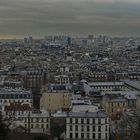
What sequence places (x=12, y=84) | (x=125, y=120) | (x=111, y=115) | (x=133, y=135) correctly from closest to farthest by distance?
(x=133, y=135) < (x=125, y=120) < (x=111, y=115) < (x=12, y=84)

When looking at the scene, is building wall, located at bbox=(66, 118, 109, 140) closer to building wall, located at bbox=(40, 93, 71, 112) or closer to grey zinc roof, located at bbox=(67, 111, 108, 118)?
grey zinc roof, located at bbox=(67, 111, 108, 118)

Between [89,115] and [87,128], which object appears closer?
[87,128]

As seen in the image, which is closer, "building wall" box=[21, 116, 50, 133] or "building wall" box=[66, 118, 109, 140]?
"building wall" box=[66, 118, 109, 140]

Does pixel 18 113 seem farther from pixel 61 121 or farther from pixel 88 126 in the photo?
pixel 88 126

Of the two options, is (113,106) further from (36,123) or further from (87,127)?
(87,127)

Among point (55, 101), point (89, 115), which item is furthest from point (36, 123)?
point (55, 101)

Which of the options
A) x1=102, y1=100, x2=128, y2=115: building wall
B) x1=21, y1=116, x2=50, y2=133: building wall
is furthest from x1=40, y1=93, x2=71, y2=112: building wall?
x1=21, y1=116, x2=50, y2=133: building wall

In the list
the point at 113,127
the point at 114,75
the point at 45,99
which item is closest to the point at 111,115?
the point at 113,127

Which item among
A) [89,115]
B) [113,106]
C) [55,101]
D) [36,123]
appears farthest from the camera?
[55,101]

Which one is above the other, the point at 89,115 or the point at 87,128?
the point at 89,115

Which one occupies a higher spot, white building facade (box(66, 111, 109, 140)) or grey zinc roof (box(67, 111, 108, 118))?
grey zinc roof (box(67, 111, 108, 118))

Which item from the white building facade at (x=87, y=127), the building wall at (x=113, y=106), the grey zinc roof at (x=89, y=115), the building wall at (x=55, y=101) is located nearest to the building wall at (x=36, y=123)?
the grey zinc roof at (x=89, y=115)
